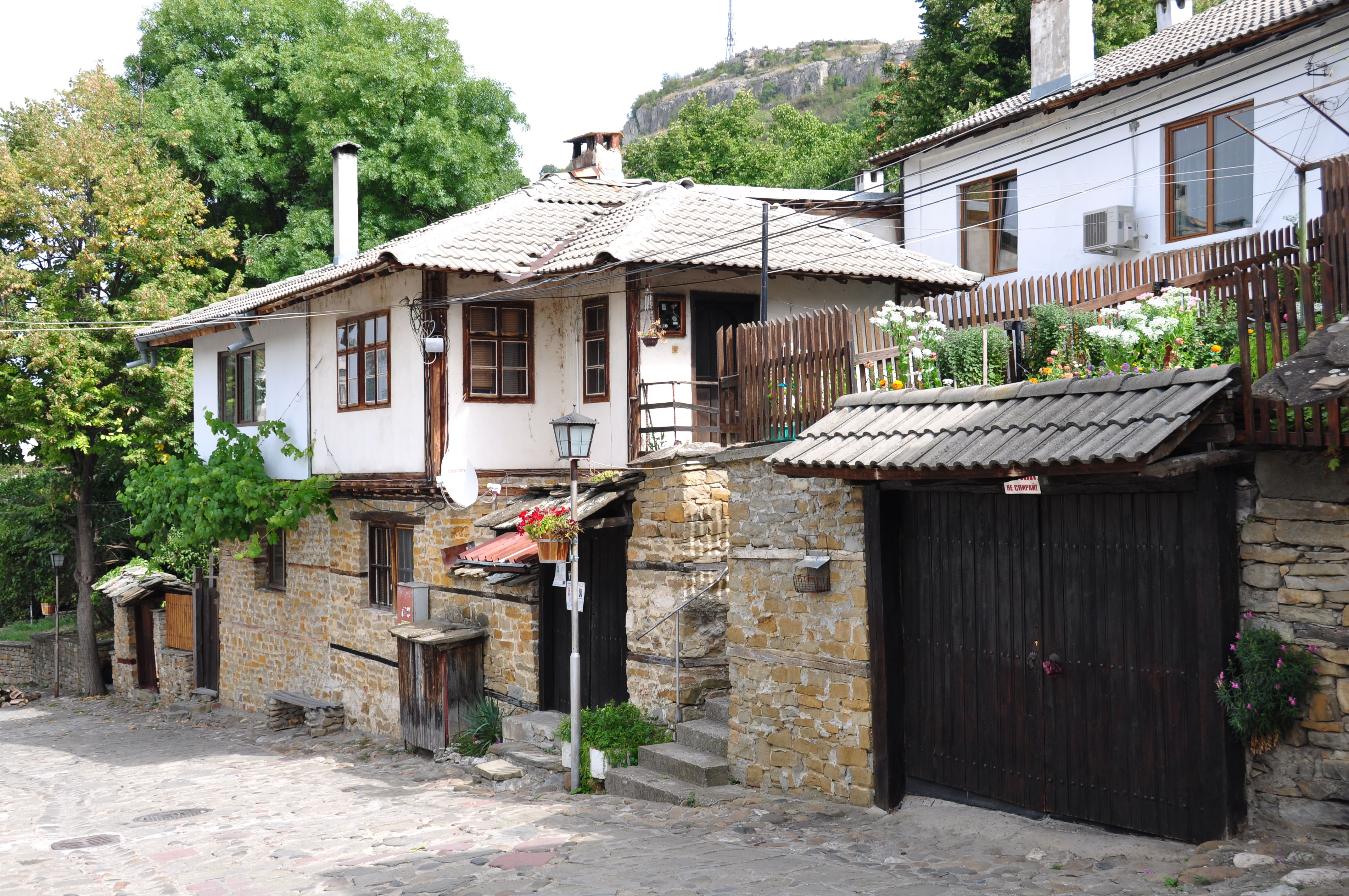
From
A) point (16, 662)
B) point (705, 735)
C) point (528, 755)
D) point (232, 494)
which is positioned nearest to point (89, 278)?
point (232, 494)

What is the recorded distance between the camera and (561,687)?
12.1 m

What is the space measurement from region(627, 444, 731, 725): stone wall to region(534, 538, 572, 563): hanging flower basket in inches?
29.8

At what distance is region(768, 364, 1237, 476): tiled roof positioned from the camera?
5.87m

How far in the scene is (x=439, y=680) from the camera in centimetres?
1273

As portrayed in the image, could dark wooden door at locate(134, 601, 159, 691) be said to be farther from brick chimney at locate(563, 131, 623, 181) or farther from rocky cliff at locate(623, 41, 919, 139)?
rocky cliff at locate(623, 41, 919, 139)

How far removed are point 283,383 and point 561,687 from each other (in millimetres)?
7272

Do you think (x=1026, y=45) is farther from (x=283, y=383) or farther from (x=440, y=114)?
(x=283, y=383)

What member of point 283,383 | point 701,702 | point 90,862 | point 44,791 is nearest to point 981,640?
point 701,702

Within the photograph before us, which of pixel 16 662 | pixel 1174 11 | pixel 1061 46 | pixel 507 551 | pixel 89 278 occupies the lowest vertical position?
pixel 16 662

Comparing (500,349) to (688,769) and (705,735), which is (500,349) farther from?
(688,769)

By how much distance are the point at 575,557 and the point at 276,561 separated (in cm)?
962

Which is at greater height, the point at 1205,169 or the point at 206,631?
the point at 1205,169

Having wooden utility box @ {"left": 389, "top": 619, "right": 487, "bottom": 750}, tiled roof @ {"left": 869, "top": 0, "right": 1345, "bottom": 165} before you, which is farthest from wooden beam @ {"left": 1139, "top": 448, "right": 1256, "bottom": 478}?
tiled roof @ {"left": 869, "top": 0, "right": 1345, "bottom": 165}

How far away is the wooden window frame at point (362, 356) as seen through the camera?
13.9 metres
